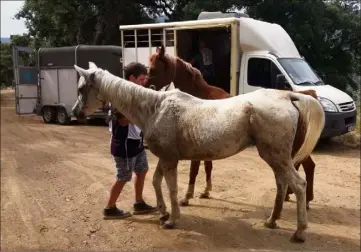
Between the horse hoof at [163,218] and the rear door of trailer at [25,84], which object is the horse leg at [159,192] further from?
the rear door of trailer at [25,84]

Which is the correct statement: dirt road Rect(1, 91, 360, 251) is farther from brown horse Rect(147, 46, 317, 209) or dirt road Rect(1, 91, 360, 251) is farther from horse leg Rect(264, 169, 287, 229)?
brown horse Rect(147, 46, 317, 209)

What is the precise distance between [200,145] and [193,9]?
6.83 feet

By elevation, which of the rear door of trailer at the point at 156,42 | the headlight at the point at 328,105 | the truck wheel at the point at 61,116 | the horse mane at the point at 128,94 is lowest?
the truck wheel at the point at 61,116

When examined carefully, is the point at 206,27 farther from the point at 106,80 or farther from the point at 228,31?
the point at 106,80

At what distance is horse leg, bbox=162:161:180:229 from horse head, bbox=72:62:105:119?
936 millimetres

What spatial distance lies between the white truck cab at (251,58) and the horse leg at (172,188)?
14.3ft

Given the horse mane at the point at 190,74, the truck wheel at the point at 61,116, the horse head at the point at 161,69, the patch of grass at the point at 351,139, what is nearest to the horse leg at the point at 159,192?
the horse head at the point at 161,69

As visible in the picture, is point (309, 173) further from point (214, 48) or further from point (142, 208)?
point (214, 48)

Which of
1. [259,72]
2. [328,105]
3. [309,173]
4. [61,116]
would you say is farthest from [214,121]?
[259,72]

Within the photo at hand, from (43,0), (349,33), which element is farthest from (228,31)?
(43,0)

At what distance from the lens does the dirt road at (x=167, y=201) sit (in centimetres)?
421

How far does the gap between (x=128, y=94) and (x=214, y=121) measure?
0.89 meters

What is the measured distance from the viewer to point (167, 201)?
5.34 m

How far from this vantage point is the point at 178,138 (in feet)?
13.4
